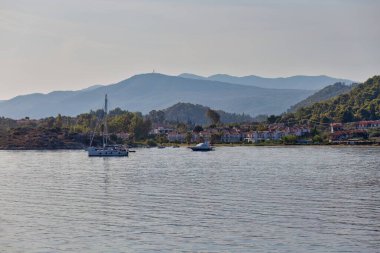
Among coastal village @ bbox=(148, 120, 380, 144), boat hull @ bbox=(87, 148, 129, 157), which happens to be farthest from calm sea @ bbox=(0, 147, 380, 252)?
coastal village @ bbox=(148, 120, 380, 144)

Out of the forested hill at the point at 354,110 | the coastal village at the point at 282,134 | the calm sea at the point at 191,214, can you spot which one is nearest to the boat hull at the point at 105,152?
the calm sea at the point at 191,214

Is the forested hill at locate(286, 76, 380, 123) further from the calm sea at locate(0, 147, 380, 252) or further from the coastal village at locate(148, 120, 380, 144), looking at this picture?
the calm sea at locate(0, 147, 380, 252)

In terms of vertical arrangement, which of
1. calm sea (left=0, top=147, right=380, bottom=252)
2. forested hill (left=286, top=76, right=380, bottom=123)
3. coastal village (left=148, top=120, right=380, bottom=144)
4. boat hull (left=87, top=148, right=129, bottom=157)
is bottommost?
calm sea (left=0, top=147, right=380, bottom=252)

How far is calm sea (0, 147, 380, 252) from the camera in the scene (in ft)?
90.4

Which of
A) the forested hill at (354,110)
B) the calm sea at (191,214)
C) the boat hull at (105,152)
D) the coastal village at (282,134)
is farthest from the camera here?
the forested hill at (354,110)

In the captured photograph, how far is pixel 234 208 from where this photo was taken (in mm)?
36750

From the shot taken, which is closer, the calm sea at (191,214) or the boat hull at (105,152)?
the calm sea at (191,214)

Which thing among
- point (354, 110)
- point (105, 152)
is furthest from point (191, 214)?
point (354, 110)

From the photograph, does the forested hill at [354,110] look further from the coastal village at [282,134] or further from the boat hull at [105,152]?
the boat hull at [105,152]

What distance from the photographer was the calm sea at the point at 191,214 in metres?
27.6

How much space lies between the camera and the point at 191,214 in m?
34.7

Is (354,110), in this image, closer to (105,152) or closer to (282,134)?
(282,134)

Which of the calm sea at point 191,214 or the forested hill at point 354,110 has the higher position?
the forested hill at point 354,110

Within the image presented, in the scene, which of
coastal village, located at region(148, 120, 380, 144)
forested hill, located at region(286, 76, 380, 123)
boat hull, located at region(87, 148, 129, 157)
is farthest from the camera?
forested hill, located at region(286, 76, 380, 123)
